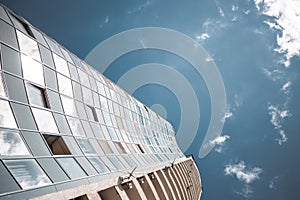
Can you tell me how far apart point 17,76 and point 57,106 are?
2787 millimetres

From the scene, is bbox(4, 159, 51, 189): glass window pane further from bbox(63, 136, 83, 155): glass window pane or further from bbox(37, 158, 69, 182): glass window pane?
bbox(63, 136, 83, 155): glass window pane

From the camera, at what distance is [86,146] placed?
13.5 meters

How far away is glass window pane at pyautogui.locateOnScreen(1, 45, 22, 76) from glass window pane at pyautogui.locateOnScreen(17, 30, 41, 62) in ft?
2.61

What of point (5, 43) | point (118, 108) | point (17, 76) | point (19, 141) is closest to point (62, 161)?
point (19, 141)

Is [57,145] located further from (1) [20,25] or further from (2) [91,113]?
(1) [20,25]

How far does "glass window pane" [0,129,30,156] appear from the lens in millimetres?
8039

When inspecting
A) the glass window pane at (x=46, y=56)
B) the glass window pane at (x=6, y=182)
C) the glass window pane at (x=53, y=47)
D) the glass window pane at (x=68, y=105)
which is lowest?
the glass window pane at (x=6, y=182)

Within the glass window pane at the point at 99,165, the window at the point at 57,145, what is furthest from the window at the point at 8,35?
the glass window pane at the point at 99,165

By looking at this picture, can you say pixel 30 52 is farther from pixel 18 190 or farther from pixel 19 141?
pixel 18 190

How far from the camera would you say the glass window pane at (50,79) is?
1244cm

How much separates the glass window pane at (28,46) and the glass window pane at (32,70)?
13.3 inches

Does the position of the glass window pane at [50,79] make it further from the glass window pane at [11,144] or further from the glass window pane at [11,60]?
the glass window pane at [11,144]

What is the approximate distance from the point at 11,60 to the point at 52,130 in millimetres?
3407

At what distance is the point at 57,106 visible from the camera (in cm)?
1248
